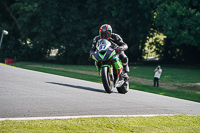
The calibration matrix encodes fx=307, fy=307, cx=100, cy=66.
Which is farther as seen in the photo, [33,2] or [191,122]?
[33,2]

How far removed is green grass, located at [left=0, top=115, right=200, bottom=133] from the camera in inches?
196

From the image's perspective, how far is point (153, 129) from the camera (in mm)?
5660

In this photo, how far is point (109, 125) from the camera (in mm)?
5566

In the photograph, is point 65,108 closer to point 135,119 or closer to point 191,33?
point 135,119

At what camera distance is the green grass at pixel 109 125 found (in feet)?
16.4

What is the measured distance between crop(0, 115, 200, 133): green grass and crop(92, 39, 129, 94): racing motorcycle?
305cm

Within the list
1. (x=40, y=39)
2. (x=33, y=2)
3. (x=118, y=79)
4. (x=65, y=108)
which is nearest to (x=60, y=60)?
(x=40, y=39)

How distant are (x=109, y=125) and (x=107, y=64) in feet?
13.9

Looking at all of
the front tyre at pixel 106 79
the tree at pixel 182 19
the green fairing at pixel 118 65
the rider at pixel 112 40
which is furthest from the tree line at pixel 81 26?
the front tyre at pixel 106 79

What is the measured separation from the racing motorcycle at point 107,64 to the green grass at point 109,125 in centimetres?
305

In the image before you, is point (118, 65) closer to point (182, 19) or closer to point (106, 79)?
point (106, 79)

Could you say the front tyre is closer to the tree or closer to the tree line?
the tree

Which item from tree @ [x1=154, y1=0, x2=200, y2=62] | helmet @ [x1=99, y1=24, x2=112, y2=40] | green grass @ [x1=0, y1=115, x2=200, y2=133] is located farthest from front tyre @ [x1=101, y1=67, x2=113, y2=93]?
tree @ [x1=154, y1=0, x2=200, y2=62]

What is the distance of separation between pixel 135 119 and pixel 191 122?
1.32 meters
